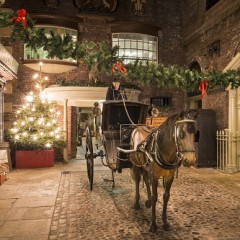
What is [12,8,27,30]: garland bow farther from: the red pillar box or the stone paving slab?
the red pillar box

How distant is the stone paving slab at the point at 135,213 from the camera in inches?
176

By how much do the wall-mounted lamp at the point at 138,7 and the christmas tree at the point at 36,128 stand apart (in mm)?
6458

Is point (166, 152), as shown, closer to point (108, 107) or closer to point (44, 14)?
point (108, 107)

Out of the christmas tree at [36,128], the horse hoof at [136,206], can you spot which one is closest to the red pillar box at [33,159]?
the christmas tree at [36,128]

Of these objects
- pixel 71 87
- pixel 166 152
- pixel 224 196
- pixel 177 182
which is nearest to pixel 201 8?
pixel 71 87

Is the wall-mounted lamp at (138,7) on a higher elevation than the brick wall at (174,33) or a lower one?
higher

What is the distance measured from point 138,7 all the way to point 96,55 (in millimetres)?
9293

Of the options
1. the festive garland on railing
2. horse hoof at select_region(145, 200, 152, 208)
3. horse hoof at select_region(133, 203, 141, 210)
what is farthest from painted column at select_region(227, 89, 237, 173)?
horse hoof at select_region(133, 203, 141, 210)

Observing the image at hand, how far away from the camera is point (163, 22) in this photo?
14.5 m

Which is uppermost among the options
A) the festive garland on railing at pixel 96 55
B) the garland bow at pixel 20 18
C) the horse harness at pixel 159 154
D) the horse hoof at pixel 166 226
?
the garland bow at pixel 20 18

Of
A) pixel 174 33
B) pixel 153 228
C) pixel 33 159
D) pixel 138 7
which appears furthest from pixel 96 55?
pixel 174 33

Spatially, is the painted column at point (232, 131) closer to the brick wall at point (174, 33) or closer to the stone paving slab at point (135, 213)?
the brick wall at point (174, 33)

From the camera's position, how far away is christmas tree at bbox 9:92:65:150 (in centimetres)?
1105

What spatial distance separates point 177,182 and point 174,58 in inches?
319
